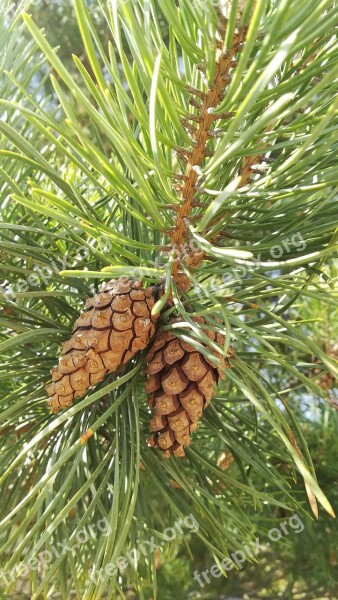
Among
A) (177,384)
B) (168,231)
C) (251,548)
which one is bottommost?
(251,548)

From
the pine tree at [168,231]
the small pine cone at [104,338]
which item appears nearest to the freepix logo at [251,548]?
the pine tree at [168,231]

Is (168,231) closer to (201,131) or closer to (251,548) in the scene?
(201,131)

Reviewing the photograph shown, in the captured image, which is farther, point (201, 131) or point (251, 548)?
point (251, 548)

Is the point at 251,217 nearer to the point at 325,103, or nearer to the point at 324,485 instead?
the point at 325,103

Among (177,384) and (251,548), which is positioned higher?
(177,384)

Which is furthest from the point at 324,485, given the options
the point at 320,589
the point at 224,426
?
the point at 224,426

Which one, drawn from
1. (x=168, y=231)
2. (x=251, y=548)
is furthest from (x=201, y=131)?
(x=251, y=548)
